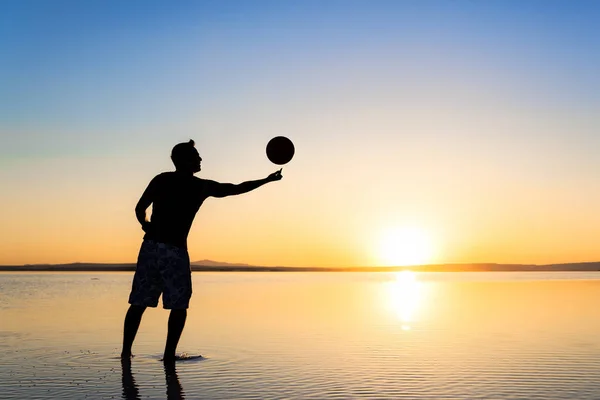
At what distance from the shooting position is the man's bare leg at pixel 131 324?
970cm

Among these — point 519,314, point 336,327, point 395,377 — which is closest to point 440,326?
point 336,327

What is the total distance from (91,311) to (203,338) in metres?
8.38

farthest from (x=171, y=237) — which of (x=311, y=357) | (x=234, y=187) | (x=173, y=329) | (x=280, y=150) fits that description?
(x=311, y=357)

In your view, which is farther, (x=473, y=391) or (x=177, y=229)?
Answer: (x=177, y=229)

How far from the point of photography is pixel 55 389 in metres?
7.79

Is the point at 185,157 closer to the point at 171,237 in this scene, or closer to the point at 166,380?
the point at 171,237

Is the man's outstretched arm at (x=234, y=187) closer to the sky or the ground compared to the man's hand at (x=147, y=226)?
closer to the sky

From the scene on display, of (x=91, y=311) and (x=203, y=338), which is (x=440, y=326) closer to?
(x=203, y=338)

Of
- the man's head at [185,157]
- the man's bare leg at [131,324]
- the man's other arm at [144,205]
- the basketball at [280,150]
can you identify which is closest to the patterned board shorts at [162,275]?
the man's bare leg at [131,324]

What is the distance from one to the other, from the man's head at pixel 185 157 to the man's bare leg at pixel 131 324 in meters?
1.80

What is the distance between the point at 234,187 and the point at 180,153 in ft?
2.64

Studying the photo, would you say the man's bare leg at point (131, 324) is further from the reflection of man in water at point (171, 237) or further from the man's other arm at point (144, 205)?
the man's other arm at point (144, 205)

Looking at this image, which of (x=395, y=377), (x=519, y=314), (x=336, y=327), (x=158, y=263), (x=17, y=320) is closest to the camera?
(x=395, y=377)

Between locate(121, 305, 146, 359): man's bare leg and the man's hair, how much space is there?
1.85m
